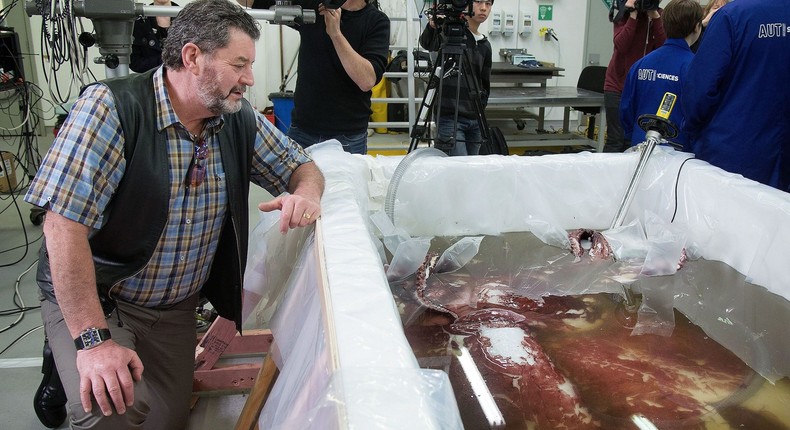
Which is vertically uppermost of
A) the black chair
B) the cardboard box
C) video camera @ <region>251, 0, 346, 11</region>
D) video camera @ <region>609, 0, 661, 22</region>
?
video camera @ <region>609, 0, 661, 22</region>

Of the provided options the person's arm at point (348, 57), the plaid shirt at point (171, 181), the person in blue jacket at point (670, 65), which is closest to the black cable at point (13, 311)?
the plaid shirt at point (171, 181)

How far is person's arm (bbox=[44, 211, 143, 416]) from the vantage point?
1177 mm

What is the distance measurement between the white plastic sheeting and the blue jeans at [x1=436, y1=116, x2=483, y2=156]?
80cm

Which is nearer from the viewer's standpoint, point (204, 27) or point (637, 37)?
point (204, 27)

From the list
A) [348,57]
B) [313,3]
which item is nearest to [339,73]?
[348,57]

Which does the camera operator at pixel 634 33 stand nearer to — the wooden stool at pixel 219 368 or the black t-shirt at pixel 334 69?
the black t-shirt at pixel 334 69

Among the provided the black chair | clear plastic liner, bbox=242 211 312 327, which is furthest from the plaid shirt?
the black chair

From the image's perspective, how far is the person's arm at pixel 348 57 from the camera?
1981 mm

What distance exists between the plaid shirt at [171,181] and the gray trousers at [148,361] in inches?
1.8

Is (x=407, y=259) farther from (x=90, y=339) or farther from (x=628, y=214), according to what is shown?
(x=628, y=214)

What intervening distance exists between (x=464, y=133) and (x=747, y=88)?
131 centimetres

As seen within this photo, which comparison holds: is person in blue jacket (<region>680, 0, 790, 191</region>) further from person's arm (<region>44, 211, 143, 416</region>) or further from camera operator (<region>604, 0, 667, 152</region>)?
person's arm (<region>44, 211, 143, 416</region>)

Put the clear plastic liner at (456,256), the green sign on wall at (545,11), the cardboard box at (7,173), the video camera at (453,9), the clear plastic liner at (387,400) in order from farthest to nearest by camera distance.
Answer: the green sign on wall at (545,11) < the cardboard box at (7,173) < the video camera at (453,9) < the clear plastic liner at (456,256) < the clear plastic liner at (387,400)

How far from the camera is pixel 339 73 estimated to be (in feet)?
7.24
